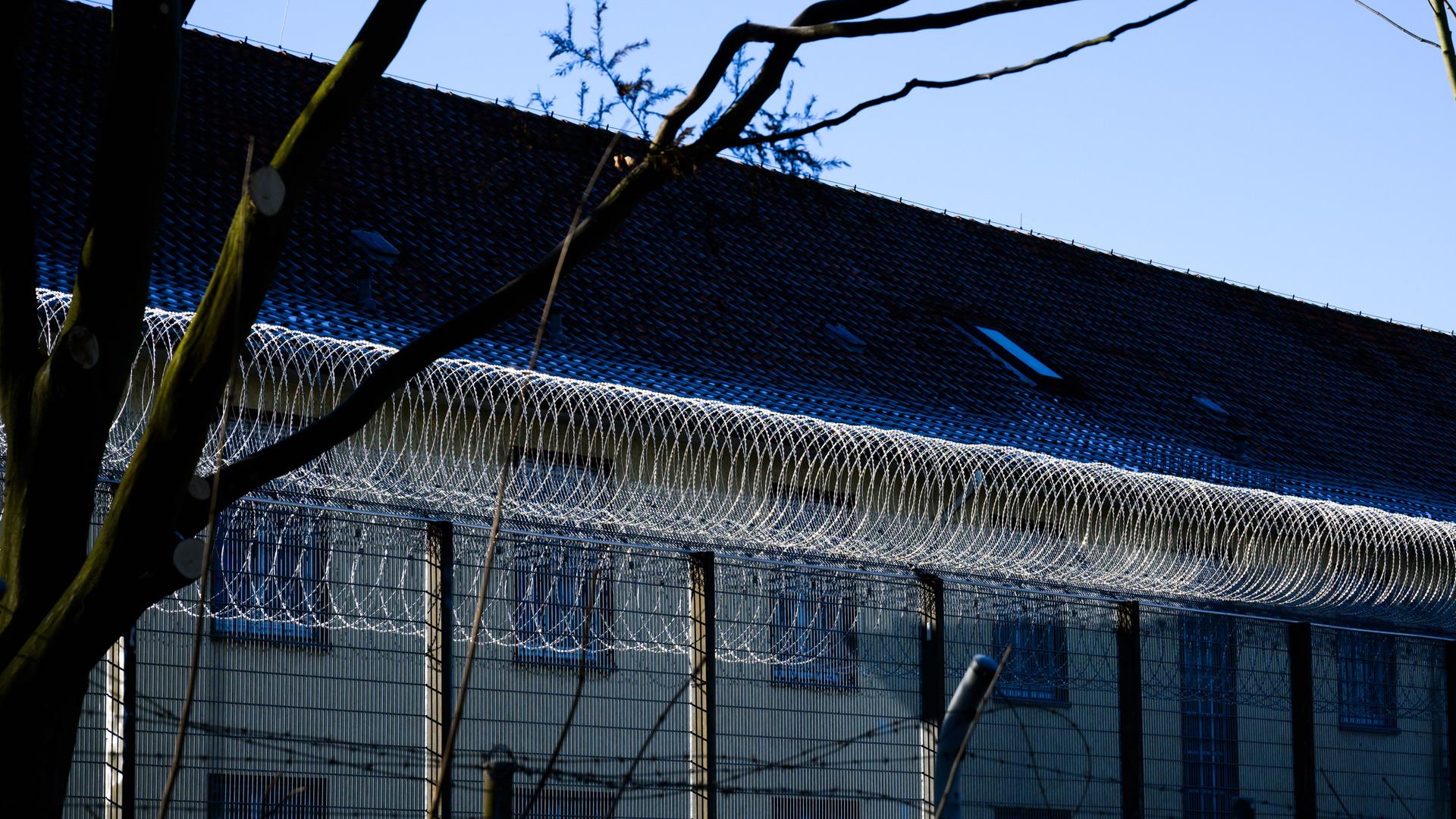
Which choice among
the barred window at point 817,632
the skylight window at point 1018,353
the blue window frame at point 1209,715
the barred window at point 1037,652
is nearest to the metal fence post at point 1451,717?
the blue window frame at point 1209,715

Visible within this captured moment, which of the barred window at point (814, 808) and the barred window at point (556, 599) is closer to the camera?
the barred window at point (556, 599)

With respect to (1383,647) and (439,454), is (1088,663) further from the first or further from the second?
(439,454)

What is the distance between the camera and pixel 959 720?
288 cm

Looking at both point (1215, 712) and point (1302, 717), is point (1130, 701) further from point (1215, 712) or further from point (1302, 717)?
point (1302, 717)

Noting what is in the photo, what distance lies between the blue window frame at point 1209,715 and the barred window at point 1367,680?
83cm

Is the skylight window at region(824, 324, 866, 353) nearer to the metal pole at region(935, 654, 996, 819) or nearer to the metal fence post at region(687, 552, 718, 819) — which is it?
the metal fence post at region(687, 552, 718, 819)

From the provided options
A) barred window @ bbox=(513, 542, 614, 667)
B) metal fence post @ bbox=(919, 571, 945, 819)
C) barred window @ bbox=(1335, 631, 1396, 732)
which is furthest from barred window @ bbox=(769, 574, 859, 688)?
barred window @ bbox=(1335, 631, 1396, 732)

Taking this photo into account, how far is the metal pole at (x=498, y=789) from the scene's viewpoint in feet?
8.61

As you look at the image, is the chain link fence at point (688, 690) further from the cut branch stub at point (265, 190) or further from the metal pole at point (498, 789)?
A: the cut branch stub at point (265, 190)

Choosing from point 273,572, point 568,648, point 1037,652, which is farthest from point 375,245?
point 273,572

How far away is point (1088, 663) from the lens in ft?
29.5

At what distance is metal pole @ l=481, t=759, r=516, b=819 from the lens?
8.61ft

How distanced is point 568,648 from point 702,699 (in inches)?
20.8

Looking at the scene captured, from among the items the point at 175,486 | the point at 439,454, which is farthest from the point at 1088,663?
the point at 175,486
